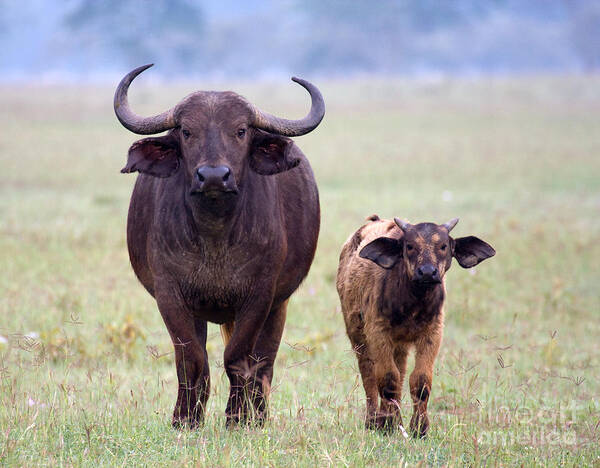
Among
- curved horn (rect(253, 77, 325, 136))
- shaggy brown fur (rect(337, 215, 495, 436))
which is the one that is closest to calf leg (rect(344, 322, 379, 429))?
shaggy brown fur (rect(337, 215, 495, 436))

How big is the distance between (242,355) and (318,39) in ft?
272

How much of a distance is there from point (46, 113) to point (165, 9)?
119 feet

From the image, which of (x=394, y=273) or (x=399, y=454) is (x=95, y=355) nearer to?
(x=394, y=273)

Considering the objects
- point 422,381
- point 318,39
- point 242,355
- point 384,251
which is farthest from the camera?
point 318,39

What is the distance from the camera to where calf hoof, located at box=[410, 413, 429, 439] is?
6098 mm

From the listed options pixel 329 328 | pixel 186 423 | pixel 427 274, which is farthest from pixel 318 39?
pixel 186 423

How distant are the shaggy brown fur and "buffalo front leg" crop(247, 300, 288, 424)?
646 mm

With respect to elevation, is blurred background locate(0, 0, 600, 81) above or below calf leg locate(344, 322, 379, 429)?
above

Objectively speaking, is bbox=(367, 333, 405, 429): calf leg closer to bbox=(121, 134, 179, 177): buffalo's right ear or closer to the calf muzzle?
the calf muzzle

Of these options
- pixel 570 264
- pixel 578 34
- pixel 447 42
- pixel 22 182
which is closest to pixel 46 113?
pixel 22 182

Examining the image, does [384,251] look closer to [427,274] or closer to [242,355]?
[427,274]

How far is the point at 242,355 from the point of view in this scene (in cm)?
610

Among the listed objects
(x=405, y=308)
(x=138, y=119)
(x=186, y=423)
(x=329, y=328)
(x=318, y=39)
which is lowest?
(x=186, y=423)

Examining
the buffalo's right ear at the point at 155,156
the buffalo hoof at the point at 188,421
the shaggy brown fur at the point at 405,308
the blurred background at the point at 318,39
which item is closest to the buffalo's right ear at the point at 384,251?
the shaggy brown fur at the point at 405,308
